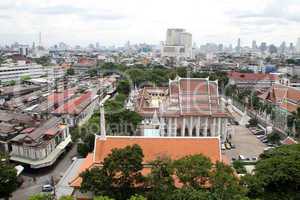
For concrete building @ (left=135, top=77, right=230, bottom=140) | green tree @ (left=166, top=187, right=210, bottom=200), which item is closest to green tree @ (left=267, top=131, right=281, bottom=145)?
concrete building @ (left=135, top=77, right=230, bottom=140)

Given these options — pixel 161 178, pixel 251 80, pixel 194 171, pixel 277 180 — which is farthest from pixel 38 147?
pixel 251 80

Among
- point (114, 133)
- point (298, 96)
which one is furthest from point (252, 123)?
point (114, 133)

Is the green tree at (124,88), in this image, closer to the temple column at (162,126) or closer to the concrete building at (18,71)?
the temple column at (162,126)

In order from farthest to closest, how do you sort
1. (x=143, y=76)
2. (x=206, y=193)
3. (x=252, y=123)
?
(x=143, y=76) → (x=252, y=123) → (x=206, y=193)

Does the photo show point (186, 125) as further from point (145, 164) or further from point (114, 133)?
point (145, 164)

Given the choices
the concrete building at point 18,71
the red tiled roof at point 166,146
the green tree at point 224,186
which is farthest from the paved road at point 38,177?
the concrete building at point 18,71

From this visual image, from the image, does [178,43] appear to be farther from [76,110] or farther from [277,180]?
[277,180]

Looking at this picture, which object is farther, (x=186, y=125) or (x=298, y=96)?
(x=298, y=96)
